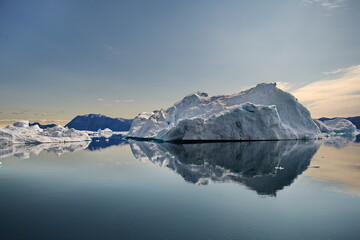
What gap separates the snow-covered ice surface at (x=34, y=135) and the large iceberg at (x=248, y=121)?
62.9 ft

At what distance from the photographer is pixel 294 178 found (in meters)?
11.5

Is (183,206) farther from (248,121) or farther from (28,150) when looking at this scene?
(248,121)

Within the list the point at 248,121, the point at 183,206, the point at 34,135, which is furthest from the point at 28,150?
the point at 248,121

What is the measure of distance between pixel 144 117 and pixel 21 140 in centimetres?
4429

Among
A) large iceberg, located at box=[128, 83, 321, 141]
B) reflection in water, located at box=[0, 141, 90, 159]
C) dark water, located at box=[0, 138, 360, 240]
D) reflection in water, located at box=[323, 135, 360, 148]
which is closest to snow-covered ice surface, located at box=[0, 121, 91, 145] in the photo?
reflection in water, located at box=[0, 141, 90, 159]

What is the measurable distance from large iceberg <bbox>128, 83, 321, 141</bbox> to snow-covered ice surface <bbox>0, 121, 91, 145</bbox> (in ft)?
62.9

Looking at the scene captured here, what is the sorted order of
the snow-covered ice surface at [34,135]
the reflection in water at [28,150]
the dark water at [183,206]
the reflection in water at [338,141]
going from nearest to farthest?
the dark water at [183,206], the reflection in water at [28,150], the reflection in water at [338,141], the snow-covered ice surface at [34,135]

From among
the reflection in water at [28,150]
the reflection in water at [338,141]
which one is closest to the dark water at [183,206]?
the reflection in water at [28,150]

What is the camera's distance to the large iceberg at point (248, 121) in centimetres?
4084

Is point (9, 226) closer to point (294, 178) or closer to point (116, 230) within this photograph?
point (116, 230)

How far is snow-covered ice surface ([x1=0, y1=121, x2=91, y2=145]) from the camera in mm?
41438

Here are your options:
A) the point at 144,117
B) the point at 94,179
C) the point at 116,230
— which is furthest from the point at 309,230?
the point at 144,117

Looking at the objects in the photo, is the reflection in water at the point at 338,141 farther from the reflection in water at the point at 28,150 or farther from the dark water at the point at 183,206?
the reflection in water at the point at 28,150

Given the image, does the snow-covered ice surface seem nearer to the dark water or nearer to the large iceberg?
the large iceberg
